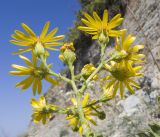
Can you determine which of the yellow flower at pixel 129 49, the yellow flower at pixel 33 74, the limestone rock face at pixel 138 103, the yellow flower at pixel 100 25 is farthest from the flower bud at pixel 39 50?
the limestone rock face at pixel 138 103

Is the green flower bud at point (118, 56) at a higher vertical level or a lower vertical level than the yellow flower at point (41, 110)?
higher

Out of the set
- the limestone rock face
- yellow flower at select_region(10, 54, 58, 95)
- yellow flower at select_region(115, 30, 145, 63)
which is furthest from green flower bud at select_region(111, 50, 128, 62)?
the limestone rock face

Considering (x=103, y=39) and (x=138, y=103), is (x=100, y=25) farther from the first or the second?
(x=138, y=103)

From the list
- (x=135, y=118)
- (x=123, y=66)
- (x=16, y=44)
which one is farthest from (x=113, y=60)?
(x=135, y=118)

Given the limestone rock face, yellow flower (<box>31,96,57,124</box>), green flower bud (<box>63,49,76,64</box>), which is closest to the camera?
green flower bud (<box>63,49,76,64</box>)

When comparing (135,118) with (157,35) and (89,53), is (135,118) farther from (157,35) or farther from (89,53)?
(89,53)

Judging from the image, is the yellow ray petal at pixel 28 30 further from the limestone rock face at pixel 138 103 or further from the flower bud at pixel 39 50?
the limestone rock face at pixel 138 103

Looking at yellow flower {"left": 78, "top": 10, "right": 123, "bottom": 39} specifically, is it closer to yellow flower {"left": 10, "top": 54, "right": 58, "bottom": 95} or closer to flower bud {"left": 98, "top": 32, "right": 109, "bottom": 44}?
flower bud {"left": 98, "top": 32, "right": 109, "bottom": 44}
